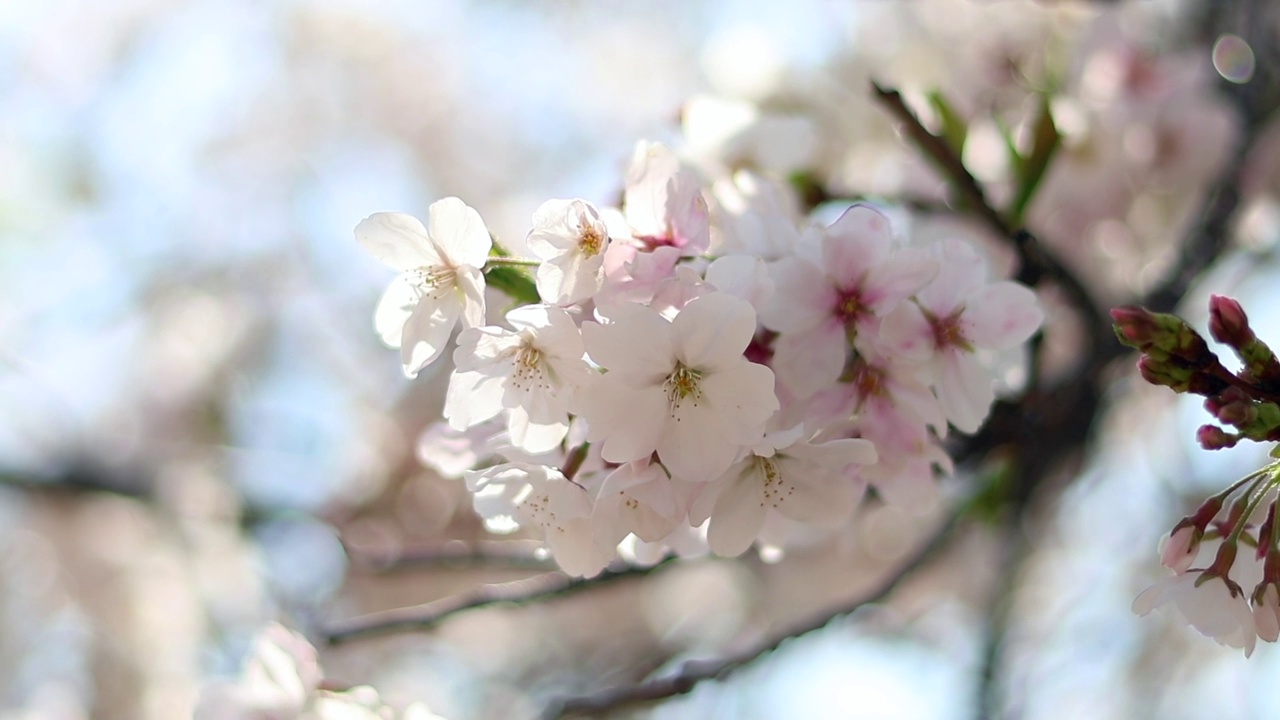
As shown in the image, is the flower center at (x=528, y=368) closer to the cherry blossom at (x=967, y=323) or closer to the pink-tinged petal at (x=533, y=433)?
the pink-tinged petal at (x=533, y=433)

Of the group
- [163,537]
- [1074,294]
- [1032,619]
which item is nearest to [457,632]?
[163,537]

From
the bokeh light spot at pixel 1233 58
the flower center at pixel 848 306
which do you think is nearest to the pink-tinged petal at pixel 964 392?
the flower center at pixel 848 306

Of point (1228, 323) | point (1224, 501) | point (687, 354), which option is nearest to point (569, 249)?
point (687, 354)

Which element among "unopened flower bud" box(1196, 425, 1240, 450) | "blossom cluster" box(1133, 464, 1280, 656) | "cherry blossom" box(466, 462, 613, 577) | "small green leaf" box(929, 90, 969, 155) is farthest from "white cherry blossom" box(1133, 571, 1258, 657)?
"small green leaf" box(929, 90, 969, 155)

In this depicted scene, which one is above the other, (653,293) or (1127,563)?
(653,293)

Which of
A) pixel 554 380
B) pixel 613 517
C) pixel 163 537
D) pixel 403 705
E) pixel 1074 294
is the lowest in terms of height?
pixel 163 537

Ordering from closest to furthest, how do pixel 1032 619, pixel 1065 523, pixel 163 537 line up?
pixel 1065 523
pixel 1032 619
pixel 163 537

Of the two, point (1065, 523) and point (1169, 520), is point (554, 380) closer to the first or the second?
point (1169, 520)
